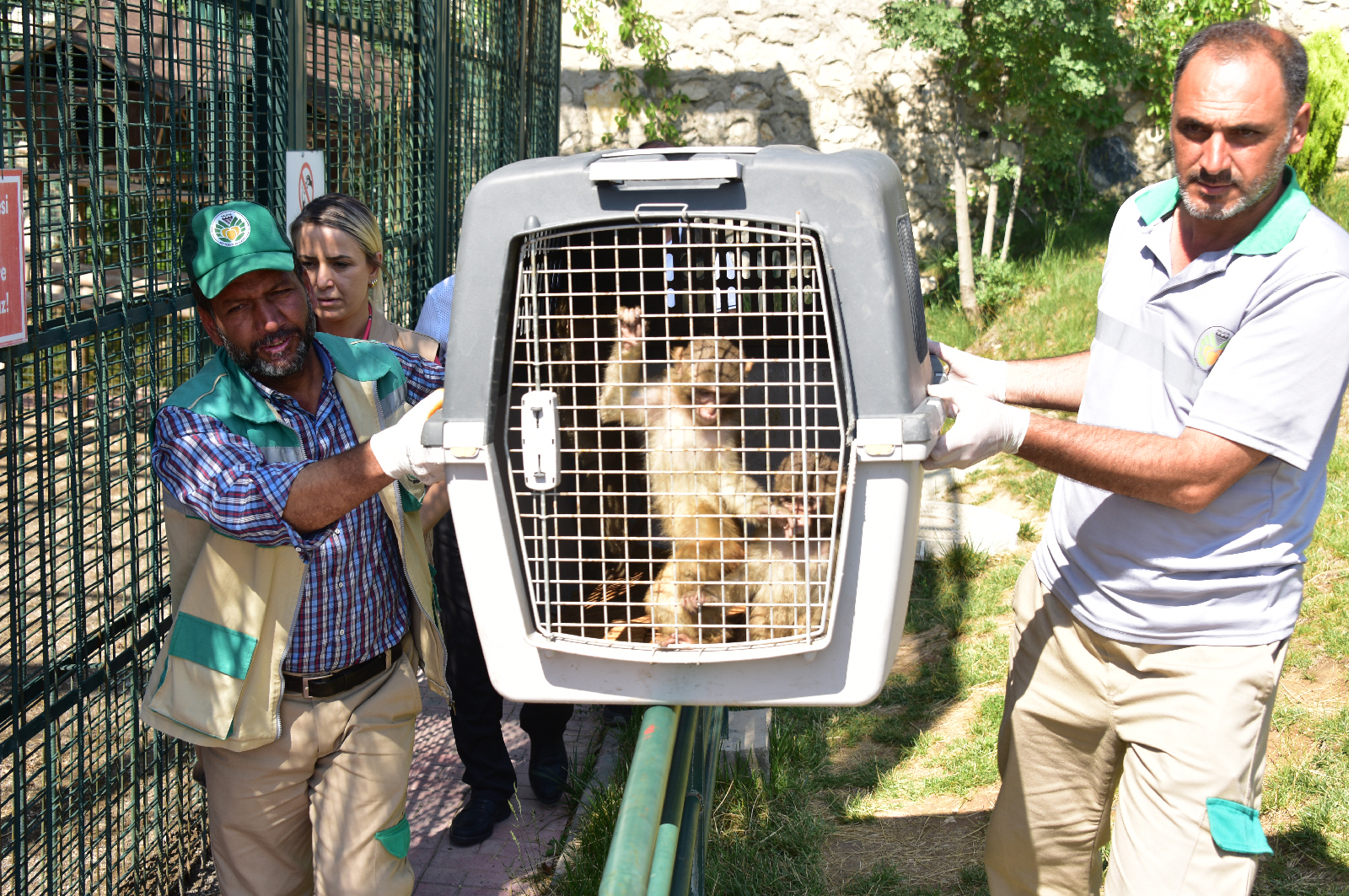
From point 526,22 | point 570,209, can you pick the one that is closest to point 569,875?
point 570,209

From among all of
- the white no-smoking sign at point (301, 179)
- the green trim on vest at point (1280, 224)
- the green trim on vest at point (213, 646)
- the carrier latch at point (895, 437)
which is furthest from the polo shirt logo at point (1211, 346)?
the white no-smoking sign at point (301, 179)

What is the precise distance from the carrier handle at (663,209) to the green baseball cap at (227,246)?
0.99 meters

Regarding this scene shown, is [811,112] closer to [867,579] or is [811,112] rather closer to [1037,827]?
[1037,827]

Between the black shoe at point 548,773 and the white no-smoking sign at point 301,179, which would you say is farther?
the black shoe at point 548,773

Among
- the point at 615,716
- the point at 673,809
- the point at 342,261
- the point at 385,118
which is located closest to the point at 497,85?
the point at 385,118

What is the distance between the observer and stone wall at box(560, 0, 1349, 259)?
29.1 feet

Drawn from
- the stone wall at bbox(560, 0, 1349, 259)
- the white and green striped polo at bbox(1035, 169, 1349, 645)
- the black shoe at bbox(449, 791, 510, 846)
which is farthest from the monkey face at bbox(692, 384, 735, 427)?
the stone wall at bbox(560, 0, 1349, 259)

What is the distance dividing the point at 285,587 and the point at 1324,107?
9.59 metres

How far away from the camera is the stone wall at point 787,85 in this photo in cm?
887

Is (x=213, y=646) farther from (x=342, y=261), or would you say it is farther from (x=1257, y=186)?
(x=1257, y=186)

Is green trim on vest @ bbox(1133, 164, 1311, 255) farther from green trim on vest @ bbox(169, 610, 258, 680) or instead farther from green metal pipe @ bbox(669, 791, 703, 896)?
green trim on vest @ bbox(169, 610, 258, 680)

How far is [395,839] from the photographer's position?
94.6 inches

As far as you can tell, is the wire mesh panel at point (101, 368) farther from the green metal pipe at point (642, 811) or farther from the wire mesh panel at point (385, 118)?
the green metal pipe at point (642, 811)

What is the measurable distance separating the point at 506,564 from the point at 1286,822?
9.03 feet
